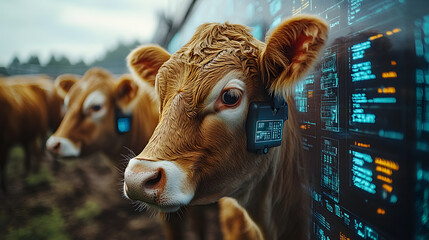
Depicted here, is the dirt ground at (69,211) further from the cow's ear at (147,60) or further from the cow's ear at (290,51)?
the cow's ear at (290,51)

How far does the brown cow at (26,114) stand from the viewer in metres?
3.32

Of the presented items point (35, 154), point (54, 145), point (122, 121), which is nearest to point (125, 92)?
point (122, 121)

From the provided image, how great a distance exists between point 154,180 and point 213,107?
34 centimetres

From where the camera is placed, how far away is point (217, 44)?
95cm

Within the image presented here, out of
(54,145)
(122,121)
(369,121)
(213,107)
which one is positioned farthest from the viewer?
(122,121)

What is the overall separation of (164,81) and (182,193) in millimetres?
465

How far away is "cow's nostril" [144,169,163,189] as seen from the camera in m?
0.75

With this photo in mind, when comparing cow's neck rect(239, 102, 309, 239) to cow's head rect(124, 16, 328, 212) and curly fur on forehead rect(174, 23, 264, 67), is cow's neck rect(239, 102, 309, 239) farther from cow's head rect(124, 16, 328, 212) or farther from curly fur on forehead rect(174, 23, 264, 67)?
curly fur on forehead rect(174, 23, 264, 67)

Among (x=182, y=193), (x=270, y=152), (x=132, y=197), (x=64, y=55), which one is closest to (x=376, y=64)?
(x=270, y=152)

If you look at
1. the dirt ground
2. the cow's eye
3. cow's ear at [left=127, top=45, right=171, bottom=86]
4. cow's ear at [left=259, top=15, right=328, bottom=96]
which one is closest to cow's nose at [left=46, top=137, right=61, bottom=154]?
the dirt ground

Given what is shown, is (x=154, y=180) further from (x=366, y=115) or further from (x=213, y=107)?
(x=366, y=115)

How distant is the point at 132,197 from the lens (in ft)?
2.55

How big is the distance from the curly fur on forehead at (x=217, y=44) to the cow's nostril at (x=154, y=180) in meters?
0.44

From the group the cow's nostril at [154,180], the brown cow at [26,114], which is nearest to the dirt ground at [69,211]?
the brown cow at [26,114]
